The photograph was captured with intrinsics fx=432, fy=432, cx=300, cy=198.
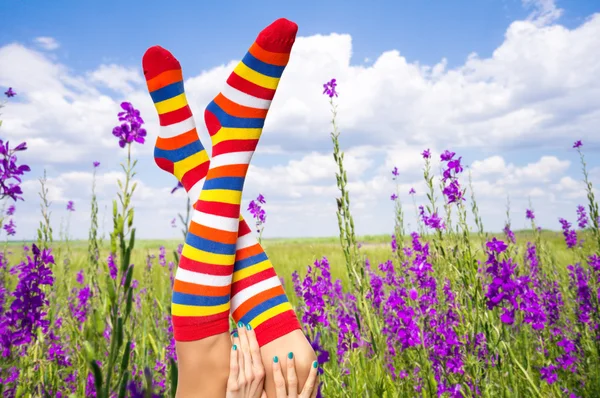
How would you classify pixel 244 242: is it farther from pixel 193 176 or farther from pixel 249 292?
pixel 193 176

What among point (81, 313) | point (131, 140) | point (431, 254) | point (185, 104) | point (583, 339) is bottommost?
point (583, 339)

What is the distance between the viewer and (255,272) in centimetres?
172

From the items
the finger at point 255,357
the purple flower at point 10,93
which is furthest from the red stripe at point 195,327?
the purple flower at point 10,93

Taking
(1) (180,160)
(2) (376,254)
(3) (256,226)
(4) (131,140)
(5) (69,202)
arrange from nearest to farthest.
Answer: (4) (131,140), (1) (180,160), (3) (256,226), (5) (69,202), (2) (376,254)

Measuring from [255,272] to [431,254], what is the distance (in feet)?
6.29

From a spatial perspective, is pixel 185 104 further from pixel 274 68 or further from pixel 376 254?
pixel 376 254

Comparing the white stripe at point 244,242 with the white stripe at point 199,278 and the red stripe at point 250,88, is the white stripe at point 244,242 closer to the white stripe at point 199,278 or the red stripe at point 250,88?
the white stripe at point 199,278

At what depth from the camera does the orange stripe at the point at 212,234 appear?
63.7 inches

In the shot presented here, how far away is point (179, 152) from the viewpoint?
6.72 ft

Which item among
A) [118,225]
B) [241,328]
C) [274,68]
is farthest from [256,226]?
[118,225]

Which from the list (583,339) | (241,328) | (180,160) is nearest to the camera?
(241,328)

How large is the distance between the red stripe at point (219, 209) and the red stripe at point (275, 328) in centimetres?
42

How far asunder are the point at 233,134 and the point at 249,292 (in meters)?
0.68

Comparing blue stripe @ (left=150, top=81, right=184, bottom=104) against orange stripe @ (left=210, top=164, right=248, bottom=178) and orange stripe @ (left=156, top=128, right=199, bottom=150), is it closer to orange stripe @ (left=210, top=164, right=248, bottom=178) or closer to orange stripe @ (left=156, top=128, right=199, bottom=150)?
orange stripe @ (left=156, top=128, right=199, bottom=150)
